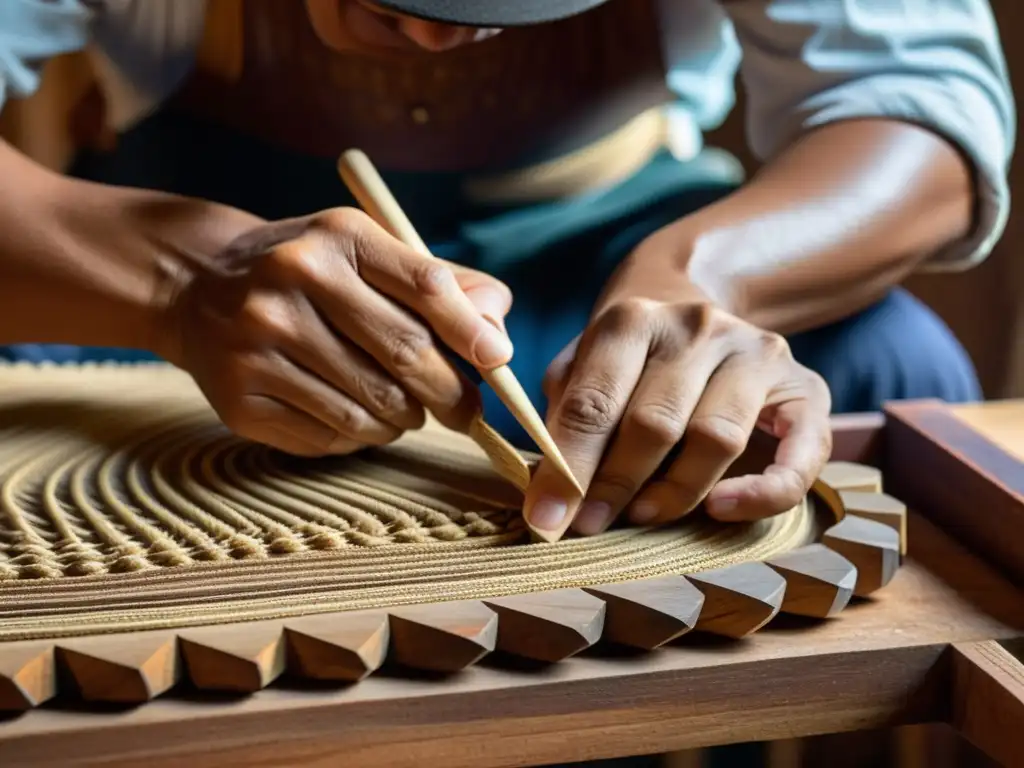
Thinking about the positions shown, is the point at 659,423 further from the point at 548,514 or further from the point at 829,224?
the point at 829,224

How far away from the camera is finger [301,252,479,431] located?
731 millimetres

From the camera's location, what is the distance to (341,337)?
2.49 ft

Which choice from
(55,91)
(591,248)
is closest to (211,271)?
(591,248)

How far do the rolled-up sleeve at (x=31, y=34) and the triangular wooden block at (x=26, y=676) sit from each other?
25.4 inches

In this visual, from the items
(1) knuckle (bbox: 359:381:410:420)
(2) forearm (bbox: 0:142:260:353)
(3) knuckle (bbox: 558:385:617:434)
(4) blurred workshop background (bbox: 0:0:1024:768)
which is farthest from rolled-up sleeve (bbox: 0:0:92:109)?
(3) knuckle (bbox: 558:385:617:434)

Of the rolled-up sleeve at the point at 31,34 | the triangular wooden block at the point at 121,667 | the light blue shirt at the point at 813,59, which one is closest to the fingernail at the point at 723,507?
the triangular wooden block at the point at 121,667

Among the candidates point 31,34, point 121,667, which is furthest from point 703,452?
point 31,34

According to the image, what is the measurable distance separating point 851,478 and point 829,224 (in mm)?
330

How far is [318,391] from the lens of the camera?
2.48ft

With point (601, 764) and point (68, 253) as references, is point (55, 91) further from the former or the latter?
point (601, 764)

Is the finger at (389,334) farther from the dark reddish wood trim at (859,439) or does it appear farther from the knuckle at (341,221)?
the dark reddish wood trim at (859,439)

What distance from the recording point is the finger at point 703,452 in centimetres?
69

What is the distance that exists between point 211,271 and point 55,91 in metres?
0.96

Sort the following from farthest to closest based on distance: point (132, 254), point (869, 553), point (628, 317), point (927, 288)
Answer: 1. point (927, 288)
2. point (132, 254)
3. point (628, 317)
4. point (869, 553)
